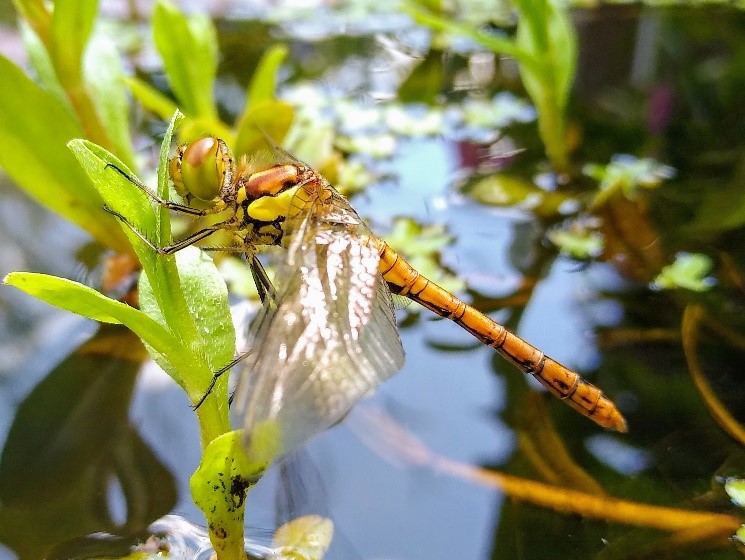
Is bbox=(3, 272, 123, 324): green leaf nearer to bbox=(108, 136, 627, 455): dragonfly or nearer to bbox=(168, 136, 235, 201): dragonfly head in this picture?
bbox=(108, 136, 627, 455): dragonfly

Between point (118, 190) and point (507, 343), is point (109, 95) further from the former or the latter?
point (507, 343)

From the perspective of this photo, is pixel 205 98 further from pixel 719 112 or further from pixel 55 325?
pixel 719 112

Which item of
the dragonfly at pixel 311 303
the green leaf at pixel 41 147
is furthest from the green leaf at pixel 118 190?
the green leaf at pixel 41 147

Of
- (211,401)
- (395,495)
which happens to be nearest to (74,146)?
(211,401)

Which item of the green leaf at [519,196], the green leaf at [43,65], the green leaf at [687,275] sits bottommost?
the green leaf at [687,275]

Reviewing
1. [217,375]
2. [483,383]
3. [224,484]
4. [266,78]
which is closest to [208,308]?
[217,375]

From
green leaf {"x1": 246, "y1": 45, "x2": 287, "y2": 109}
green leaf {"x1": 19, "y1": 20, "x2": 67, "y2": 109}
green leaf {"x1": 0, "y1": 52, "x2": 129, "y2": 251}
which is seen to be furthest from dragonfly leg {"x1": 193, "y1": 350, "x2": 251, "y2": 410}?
green leaf {"x1": 246, "y1": 45, "x2": 287, "y2": 109}

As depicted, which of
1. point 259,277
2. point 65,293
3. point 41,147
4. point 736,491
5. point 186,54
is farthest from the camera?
point 186,54

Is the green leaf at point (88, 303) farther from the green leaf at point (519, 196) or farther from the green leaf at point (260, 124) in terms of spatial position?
the green leaf at point (519, 196)
